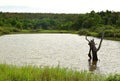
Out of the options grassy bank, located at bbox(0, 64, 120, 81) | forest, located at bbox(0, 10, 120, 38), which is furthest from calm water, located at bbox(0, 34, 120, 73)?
forest, located at bbox(0, 10, 120, 38)

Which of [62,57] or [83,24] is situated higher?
[62,57]

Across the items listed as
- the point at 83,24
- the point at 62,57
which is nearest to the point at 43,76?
the point at 62,57

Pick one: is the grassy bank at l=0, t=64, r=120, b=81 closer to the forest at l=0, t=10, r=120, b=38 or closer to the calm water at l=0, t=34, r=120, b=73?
the calm water at l=0, t=34, r=120, b=73

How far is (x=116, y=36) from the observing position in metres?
73.3

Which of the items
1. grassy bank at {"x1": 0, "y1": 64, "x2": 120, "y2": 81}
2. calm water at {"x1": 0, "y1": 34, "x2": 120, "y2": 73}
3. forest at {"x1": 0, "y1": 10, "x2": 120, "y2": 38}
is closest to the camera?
grassy bank at {"x1": 0, "y1": 64, "x2": 120, "y2": 81}

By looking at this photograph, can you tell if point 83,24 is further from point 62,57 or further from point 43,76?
point 43,76

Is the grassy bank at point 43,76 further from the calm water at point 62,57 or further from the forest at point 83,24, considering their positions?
the forest at point 83,24

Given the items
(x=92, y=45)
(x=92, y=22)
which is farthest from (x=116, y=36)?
(x=92, y=45)

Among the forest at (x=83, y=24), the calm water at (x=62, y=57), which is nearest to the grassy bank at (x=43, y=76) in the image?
the calm water at (x=62, y=57)

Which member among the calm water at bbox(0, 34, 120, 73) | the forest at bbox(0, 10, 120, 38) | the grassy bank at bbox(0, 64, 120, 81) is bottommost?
the forest at bbox(0, 10, 120, 38)

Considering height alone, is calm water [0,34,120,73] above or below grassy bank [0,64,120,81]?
below

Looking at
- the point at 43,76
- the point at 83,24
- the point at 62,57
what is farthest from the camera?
the point at 83,24

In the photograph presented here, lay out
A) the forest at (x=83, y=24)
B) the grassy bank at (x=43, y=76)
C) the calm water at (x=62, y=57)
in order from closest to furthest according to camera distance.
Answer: the grassy bank at (x=43, y=76), the calm water at (x=62, y=57), the forest at (x=83, y=24)

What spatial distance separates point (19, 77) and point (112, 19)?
8972 cm
